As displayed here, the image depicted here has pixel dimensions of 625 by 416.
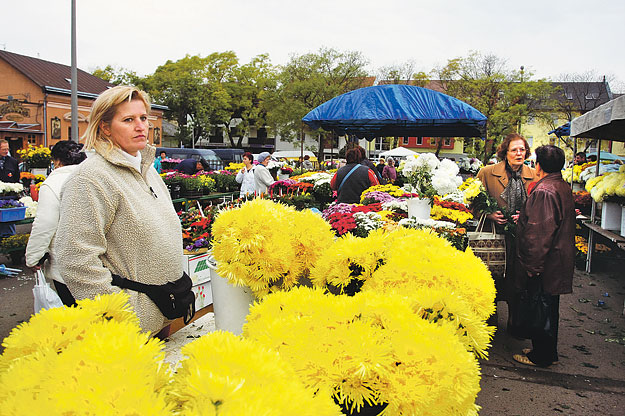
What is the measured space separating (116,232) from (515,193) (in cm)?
373

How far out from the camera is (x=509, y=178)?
4512 mm

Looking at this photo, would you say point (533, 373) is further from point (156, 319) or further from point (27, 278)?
point (27, 278)

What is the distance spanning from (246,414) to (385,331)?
0.49 meters

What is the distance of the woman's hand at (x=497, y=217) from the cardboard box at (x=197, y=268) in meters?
2.44

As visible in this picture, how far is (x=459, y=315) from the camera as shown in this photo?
1181 millimetres

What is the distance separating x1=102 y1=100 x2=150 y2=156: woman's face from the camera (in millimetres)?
1851

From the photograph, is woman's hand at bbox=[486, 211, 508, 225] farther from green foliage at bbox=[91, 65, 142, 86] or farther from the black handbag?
green foliage at bbox=[91, 65, 142, 86]

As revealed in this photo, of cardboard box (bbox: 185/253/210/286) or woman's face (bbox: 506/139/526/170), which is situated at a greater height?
woman's face (bbox: 506/139/526/170)

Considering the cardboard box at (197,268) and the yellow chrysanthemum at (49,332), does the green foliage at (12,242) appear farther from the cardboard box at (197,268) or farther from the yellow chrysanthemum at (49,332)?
the yellow chrysanthemum at (49,332)

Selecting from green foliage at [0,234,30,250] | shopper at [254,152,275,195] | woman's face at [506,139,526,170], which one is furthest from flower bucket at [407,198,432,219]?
green foliage at [0,234,30,250]

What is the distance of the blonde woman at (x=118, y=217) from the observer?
1.67 meters

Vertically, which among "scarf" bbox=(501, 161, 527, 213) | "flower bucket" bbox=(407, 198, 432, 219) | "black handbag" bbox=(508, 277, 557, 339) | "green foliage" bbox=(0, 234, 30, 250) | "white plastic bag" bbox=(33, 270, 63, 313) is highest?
"scarf" bbox=(501, 161, 527, 213)

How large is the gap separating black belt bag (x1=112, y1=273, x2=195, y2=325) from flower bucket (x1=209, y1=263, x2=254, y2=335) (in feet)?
0.54

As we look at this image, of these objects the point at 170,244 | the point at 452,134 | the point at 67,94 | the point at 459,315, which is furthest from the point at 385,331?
the point at 67,94
